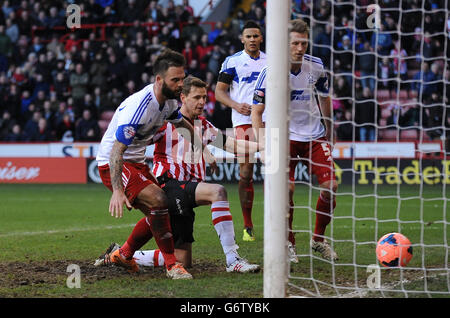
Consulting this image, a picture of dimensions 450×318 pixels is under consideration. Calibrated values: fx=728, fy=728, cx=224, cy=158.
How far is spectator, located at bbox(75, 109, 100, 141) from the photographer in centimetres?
1756

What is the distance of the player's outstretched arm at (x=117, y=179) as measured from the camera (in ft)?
17.2

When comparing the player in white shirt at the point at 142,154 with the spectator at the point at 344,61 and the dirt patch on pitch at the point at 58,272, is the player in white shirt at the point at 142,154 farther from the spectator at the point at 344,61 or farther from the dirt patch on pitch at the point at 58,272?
the spectator at the point at 344,61

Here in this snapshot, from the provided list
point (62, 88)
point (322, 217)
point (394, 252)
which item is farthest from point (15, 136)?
point (394, 252)

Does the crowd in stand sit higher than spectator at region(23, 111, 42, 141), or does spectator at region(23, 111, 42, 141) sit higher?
the crowd in stand

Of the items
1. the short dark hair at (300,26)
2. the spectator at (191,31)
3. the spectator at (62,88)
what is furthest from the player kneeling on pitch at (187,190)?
the spectator at (62,88)

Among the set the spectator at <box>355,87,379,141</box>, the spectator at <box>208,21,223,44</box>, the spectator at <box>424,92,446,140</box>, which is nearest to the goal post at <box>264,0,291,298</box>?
the spectator at <box>355,87,379,141</box>

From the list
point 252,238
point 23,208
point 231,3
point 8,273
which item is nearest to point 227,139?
point 252,238

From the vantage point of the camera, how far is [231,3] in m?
21.2

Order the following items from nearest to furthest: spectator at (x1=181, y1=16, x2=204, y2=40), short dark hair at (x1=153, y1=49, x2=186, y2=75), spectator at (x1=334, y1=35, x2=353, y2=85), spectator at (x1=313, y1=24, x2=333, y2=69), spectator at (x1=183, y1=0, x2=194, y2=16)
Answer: short dark hair at (x1=153, y1=49, x2=186, y2=75) → spectator at (x1=334, y1=35, x2=353, y2=85) → spectator at (x1=313, y1=24, x2=333, y2=69) → spectator at (x1=181, y1=16, x2=204, y2=40) → spectator at (x1=183, y1=0, x2=194, y2=16)

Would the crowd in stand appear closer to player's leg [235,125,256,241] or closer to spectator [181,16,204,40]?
spectator [181,16,204,40]

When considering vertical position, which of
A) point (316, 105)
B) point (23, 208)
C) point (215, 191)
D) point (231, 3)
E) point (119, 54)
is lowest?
point (23, 208)

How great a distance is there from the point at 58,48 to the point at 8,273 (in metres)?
14.3

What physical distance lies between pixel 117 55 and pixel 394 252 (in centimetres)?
1423
